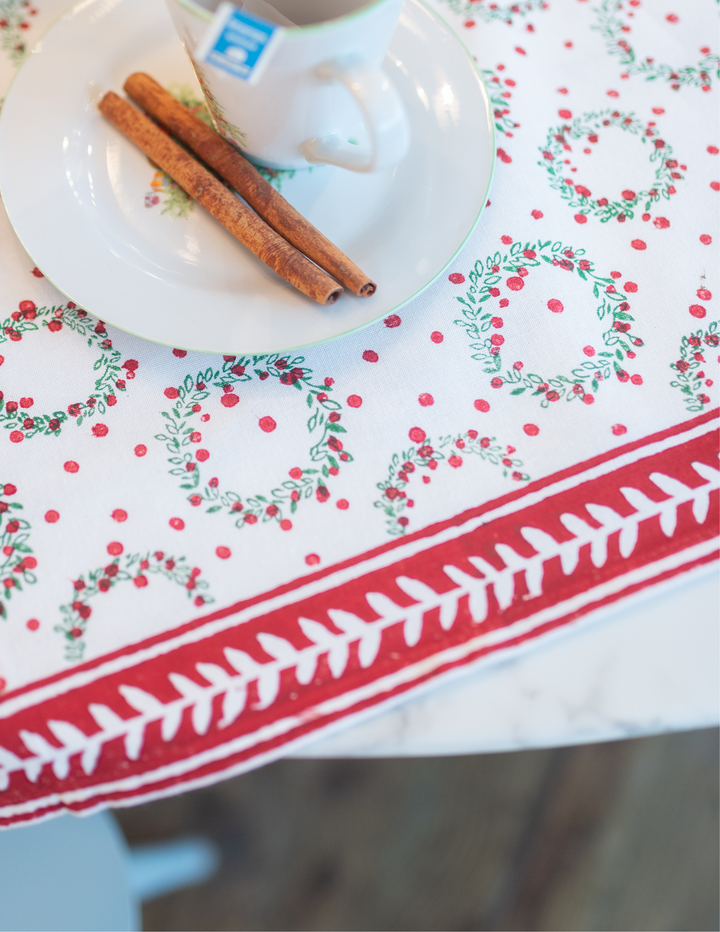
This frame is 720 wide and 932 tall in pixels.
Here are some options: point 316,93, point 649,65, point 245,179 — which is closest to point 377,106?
point 316,93

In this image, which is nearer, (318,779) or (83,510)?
(83,510)

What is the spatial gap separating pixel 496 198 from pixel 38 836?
795 millimetres

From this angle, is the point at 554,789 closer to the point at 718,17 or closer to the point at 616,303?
the point at 616,303

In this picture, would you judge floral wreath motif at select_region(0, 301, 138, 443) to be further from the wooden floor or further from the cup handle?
the wooden floor

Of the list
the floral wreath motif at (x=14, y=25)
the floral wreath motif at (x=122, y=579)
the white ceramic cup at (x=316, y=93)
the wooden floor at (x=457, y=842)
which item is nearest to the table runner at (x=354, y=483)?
the floral wreath motif at (x=122, y=579)

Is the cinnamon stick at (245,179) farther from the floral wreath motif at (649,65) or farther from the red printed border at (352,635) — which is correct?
the floral wreath motif at (649,65)

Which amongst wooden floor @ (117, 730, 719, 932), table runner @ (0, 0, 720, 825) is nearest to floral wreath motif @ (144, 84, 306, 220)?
table runner @ (0, 0, 720, 825)

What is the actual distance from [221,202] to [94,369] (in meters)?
0.18

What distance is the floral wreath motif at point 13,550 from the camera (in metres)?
0.51

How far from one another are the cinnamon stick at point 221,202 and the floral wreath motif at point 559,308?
0.14 m

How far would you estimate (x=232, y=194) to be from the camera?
1.87 ft

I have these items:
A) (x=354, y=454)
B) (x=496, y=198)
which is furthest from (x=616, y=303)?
(x=354, y=454)

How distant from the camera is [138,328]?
507mm

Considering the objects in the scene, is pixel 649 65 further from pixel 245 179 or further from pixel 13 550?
pixel 13 550
